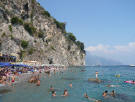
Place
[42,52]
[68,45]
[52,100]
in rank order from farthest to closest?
[68,45] < [42,52] < [52,100]

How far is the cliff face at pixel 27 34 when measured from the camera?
5453 centimetres

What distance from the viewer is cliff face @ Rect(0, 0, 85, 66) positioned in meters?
54.5

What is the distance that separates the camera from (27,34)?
65188 millimetres

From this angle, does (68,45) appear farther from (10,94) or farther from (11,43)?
(10,94)

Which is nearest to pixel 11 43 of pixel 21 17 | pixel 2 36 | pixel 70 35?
pixel 2 36

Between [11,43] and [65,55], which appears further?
[65,55]

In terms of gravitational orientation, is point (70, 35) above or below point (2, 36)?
above

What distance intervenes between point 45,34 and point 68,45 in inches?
1409

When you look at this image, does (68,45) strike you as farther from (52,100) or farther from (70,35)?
Result: (52,100)

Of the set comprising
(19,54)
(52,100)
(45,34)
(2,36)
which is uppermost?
(45,34)

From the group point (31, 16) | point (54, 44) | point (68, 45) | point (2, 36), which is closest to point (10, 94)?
point (2, 36)

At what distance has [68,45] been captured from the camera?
114 m

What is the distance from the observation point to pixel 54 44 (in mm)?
89188

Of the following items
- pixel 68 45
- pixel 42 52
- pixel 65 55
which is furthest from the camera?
pixel 68 45
